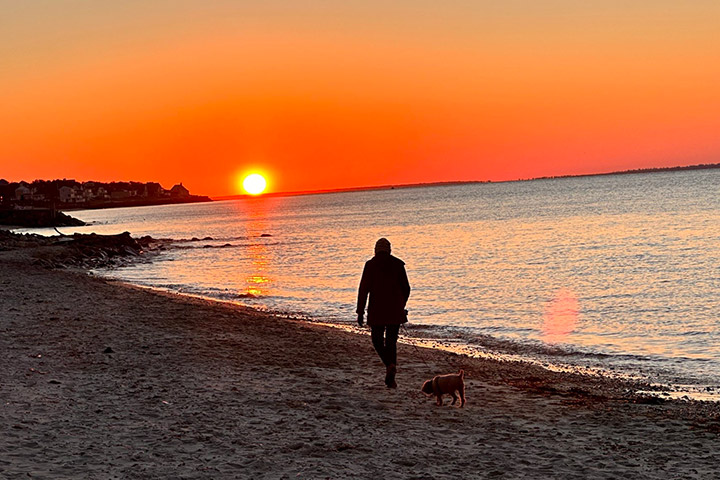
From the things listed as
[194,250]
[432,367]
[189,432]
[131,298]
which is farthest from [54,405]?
[194,250]

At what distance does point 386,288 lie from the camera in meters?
9.95

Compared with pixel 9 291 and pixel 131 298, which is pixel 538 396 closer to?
pixel 131 298

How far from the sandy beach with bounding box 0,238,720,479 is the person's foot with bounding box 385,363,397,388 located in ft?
0.59

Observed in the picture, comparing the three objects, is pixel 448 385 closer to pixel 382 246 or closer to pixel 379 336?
pixel 379 336

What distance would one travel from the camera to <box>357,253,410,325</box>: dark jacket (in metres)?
9.94

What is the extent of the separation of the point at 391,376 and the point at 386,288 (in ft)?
5.07

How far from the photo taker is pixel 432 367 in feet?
41.5

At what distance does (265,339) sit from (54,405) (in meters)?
6.76

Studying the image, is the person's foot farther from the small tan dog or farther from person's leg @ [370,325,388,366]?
the small tan dog

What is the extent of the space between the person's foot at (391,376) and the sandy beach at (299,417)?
0.59 ft

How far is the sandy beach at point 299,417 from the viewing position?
6.95 metres

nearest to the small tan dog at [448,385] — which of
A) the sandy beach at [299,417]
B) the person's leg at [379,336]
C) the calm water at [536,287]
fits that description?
the sandy beach at [299,417]

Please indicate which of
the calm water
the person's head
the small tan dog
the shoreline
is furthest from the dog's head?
the calm water

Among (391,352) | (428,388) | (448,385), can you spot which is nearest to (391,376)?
(391,352)
